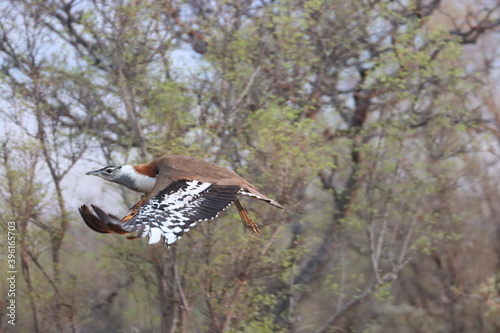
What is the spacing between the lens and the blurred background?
13.8 metres

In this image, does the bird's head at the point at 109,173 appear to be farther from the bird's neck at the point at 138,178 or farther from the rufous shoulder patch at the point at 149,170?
the rufous shoulder patch at the point at 149,170

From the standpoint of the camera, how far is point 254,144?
Answer: 14.6 metres

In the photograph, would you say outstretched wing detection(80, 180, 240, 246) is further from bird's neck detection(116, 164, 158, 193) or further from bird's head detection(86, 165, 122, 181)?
bird's head detection(86, 165, 122, 181)

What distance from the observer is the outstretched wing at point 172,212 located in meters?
7.35

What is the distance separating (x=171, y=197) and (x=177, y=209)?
0.60 feet

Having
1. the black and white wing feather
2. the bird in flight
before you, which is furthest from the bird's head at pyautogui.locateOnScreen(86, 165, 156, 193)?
the black and white wing feather

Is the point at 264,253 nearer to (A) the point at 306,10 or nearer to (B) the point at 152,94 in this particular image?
(B) the point at 152,94

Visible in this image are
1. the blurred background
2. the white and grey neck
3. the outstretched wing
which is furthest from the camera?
the blurred background

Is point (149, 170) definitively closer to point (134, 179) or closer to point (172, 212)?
point (134, 179)

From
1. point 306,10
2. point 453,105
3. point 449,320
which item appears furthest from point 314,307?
point 306,10

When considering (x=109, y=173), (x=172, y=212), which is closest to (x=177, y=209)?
(x=172, y=212)

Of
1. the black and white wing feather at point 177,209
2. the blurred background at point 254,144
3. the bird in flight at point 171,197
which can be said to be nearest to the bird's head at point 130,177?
the bird in flight at point 171,197

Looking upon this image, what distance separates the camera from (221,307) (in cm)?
1365

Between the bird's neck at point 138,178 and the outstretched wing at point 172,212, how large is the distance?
2.32ft
